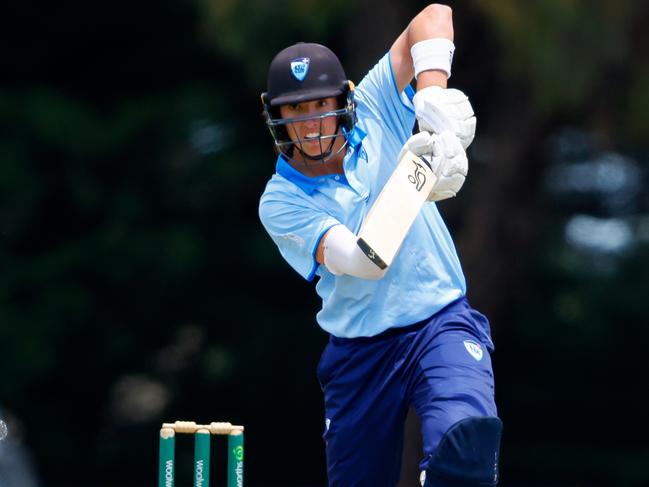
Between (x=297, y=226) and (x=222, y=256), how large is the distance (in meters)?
6.49

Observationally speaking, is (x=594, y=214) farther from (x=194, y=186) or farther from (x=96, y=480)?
(x=96, y=480)

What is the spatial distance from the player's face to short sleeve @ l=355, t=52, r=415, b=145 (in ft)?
0.65

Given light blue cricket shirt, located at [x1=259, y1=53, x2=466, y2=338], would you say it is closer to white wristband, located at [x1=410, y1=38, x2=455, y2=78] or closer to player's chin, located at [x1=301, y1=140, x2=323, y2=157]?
player's chin, located at [x1=301, y1=140, x2=323, y2=157]

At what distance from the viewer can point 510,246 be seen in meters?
8.80

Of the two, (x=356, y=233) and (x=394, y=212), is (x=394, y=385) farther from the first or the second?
(x=394, y=212)

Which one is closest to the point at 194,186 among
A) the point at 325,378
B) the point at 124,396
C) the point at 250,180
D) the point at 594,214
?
the point at 250,180

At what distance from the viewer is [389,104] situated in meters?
3.52

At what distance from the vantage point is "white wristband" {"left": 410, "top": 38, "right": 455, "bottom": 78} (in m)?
3.31

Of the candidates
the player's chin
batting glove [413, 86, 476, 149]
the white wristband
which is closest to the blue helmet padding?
batting glove [413, 86, 476, 149]

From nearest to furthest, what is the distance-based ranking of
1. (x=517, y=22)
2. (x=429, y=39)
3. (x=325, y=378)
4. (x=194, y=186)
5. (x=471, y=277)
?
(x=429, y=39)
(x=325, y=378)
(x=517, y=22)
(x=471, y=277)
(x=194, y=186)

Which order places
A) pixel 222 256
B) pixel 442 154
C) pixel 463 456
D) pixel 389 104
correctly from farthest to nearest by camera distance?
pixel 222 256 < pixel 389 104 < pixel 442 154 < pixel 463 456

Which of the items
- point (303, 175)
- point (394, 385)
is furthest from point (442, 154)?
point (394, 385)

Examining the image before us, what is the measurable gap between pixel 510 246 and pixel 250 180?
1.87 metres

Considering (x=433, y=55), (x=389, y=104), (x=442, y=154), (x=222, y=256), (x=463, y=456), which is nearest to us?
(x=463, y=456)
